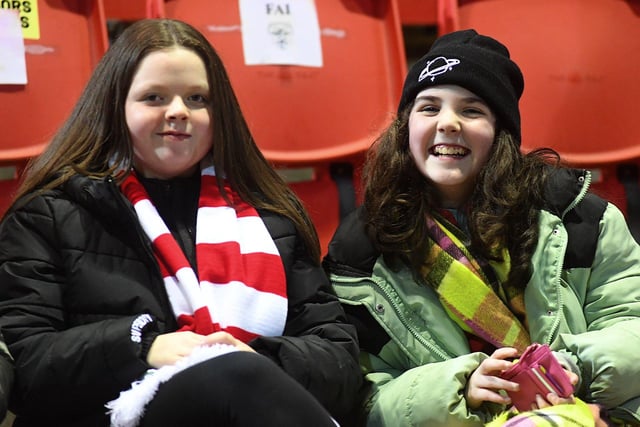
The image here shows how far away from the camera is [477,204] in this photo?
1727mm

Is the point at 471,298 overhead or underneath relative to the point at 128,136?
underneath

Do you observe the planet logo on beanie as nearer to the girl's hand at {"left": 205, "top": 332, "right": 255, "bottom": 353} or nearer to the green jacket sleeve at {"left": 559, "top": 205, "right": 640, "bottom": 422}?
the green jacket sleeve at {"left": 559, "top": 205, "right": 640, "bottom": 422}

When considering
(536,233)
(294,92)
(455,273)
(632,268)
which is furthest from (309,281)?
(294,92)

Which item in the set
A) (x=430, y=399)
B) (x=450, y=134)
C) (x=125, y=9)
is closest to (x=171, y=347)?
(x=430, y=399)

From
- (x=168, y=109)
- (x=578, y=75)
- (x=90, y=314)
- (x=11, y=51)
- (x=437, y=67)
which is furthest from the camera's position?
(x=578, y=75)

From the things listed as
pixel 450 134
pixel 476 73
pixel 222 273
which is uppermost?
pixel 476 73

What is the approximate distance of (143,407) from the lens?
135cm

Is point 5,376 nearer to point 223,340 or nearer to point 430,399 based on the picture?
point 223,340

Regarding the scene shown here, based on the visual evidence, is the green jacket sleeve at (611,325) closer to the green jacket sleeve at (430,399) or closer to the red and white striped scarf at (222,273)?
the green jacket sleeve at (430,399)

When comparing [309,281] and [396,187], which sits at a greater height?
[396,187]

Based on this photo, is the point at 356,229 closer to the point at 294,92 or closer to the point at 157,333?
the point at 157,333

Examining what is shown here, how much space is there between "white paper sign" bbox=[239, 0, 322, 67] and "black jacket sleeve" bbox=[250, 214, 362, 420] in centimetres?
67

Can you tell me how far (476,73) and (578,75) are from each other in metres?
0.75

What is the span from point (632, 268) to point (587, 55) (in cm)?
85
